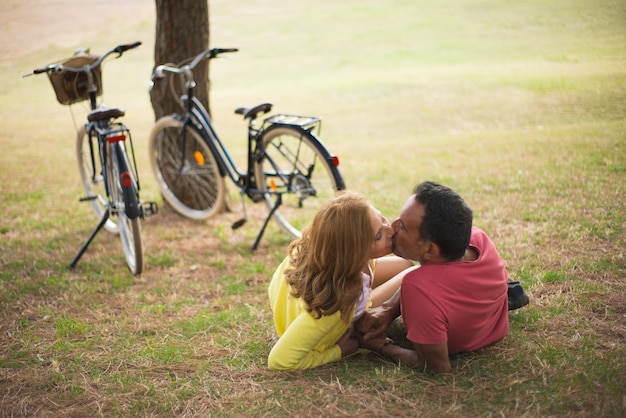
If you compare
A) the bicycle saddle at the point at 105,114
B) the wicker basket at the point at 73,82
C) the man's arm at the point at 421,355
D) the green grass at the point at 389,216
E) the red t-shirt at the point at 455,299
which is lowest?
the green grass at the point at 389,216

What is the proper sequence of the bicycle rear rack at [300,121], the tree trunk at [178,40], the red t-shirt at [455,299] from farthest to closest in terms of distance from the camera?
the tree trunk at [178,40], the bicycle rear rack at [300,121], the red t-shirt at [455,299]

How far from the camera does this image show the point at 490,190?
5715 millimetres

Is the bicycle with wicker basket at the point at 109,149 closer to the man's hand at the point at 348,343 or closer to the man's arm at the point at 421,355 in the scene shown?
the man's hand at the point at 348,343

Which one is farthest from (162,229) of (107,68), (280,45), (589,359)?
(280,45)

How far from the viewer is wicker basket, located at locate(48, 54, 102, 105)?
4.61 m

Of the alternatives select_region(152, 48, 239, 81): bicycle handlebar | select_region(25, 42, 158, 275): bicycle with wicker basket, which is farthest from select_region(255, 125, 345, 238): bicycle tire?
select_region(25, 42, 158, 275): bicycle with wicker basket

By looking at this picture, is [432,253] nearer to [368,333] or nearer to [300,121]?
[368,333]

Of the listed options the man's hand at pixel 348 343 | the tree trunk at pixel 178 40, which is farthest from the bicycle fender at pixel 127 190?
the man's hand at pixel 348 343

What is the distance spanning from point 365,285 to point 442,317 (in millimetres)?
456

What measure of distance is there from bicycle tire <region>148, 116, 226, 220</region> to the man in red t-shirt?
297 cm

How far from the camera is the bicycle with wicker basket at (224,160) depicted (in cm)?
452

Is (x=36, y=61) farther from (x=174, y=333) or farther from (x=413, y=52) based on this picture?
(x=413, y=52)

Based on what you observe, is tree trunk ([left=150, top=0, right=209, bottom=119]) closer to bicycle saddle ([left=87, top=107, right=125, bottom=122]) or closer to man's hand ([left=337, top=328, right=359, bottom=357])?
bicycle saddle ([left=87, top=107, right=125, bottom=122])

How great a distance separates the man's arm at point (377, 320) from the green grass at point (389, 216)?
13cm
